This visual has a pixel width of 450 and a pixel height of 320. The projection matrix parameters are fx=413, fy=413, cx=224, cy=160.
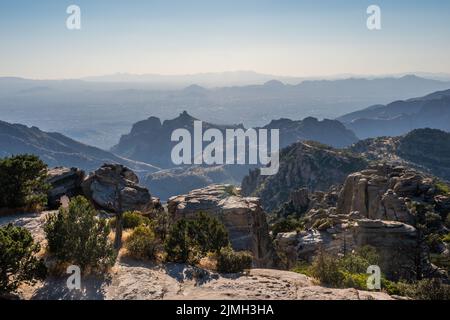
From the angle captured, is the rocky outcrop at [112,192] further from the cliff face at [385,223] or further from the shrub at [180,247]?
the cliff face at [385,223]

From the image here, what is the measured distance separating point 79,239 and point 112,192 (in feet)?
61.3

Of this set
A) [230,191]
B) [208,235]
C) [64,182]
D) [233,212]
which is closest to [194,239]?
[208,235]

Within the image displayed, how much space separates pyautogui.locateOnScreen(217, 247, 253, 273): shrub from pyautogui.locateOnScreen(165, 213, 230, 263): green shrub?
134cm

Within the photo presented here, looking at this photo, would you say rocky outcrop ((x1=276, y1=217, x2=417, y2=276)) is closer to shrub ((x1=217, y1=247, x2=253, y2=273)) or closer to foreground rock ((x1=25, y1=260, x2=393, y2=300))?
shrub ((x1=217, y1=247, x2=253, y2=273))

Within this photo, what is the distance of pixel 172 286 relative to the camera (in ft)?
55.5

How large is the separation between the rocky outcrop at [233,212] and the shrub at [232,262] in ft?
47.9

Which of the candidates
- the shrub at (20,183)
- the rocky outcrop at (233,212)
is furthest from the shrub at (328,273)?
the shrub at (20,183)

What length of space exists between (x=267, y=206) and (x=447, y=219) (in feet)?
351

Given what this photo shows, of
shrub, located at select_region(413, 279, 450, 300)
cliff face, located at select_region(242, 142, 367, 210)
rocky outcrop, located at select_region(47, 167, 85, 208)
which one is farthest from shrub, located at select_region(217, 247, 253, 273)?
cliff face, located at select_region(242, 142, 367, 210)

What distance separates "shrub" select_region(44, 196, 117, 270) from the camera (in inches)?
692

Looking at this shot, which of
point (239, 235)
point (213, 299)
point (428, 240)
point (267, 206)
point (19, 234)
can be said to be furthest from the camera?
point (267, 206)

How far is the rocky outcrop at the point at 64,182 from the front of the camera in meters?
35.2

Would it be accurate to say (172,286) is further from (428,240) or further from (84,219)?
(428,240)
